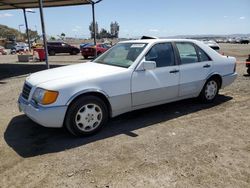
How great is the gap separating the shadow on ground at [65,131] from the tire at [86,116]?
145mm

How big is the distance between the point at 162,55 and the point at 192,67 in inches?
33.0

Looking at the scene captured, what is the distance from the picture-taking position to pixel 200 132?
4.52 meters

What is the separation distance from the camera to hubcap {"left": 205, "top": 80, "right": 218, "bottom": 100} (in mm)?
6117

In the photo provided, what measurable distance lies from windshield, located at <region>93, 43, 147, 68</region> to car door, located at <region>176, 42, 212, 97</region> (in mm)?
949

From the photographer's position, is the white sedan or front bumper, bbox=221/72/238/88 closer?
the white sedan

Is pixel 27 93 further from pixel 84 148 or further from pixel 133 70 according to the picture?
pixel 133 70

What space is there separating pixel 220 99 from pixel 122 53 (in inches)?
119

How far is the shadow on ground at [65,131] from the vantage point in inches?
159

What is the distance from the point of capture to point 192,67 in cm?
557

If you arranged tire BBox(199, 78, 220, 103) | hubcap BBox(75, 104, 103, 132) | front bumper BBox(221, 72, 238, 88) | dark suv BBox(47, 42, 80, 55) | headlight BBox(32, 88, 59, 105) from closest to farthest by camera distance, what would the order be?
headlight BBox(32, 88, 59, 105), hubcap BBox(75, 104, 103, 132), tire BBox(199, 78, 220, 103), front bumper BBox(221, 72, 238, 88), dark suv BBox(47, 42, 80, 55)

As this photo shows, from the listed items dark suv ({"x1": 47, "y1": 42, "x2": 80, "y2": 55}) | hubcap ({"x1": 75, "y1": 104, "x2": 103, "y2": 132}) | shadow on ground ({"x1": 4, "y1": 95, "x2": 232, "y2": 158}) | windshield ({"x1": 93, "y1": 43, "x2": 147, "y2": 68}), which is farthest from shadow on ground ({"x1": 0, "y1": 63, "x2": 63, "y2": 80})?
dark suv ({"x1": 47, "y1": 42, "x2": 80, "y2": 55})

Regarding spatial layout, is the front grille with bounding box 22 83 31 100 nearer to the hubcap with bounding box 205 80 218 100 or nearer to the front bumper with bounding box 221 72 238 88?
the hubcap with bounding box 205 80 218 100

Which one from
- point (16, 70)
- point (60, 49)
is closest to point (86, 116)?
point (16, 70)

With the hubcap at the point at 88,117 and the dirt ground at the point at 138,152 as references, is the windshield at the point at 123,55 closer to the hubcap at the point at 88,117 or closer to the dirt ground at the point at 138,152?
the hubcap at the point at 88,117
